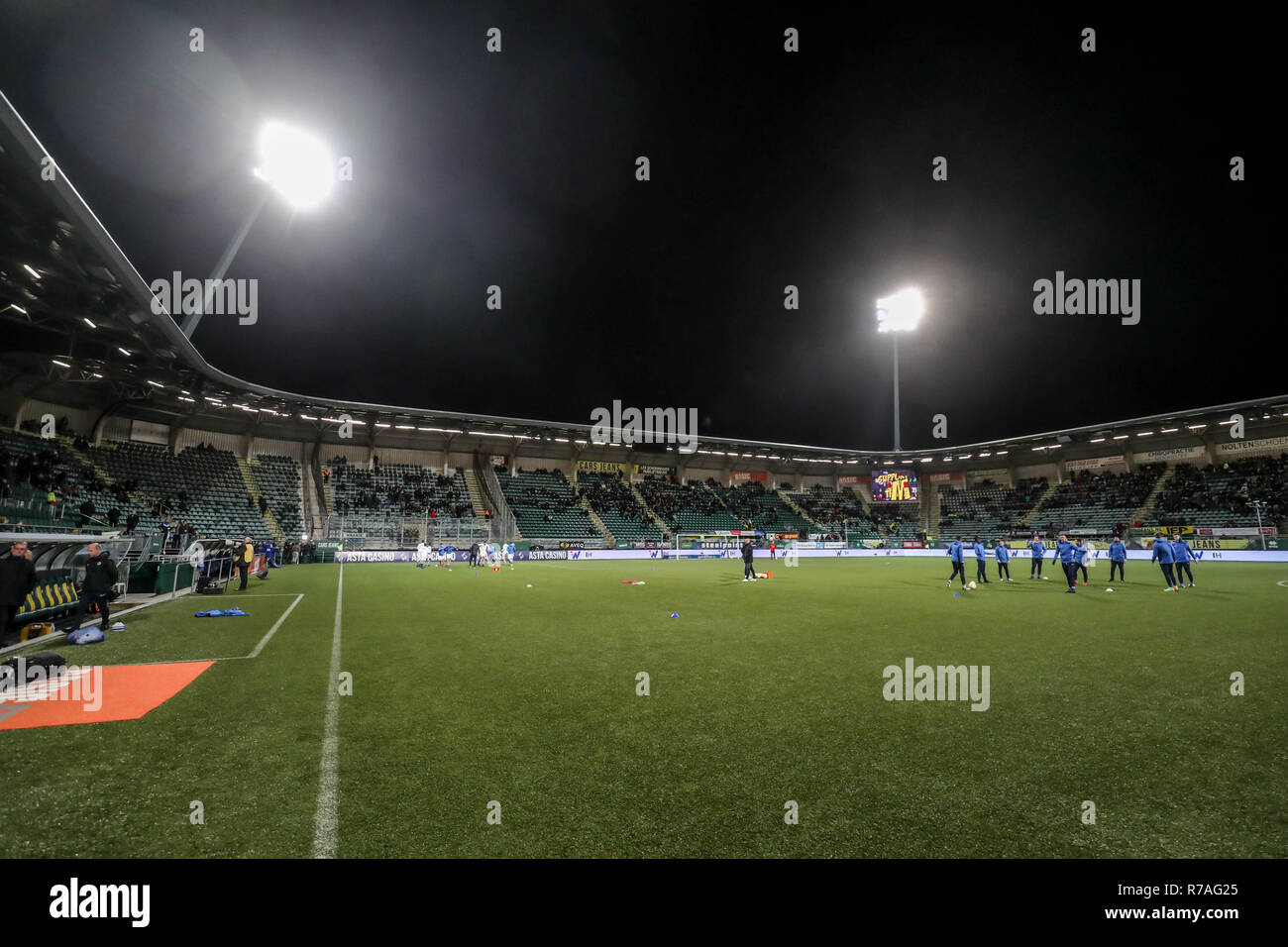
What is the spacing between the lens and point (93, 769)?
12.8 ft

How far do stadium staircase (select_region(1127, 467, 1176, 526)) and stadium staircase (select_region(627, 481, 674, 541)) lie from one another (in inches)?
1438

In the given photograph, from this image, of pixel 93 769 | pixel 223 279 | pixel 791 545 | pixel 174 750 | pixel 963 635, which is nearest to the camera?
pixel 93 769

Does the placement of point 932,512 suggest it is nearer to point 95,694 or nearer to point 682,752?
point 682,752

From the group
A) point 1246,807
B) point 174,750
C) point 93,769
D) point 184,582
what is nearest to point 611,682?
point 174,750

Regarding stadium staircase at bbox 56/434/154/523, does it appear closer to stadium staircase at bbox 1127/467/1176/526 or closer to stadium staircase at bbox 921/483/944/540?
stadium staircase at bbox 921/483/944/540

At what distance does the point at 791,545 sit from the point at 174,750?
45.6 m

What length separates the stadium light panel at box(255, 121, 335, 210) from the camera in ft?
77.4

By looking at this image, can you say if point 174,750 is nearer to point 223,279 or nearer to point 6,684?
point 6,684

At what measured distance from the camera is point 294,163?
23812mm

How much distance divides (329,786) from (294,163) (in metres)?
28.8

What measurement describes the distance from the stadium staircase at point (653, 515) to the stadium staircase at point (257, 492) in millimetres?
29081

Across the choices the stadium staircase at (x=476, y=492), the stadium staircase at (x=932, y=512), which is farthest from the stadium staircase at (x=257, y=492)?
the stadium staircase at (x=932, y=512)

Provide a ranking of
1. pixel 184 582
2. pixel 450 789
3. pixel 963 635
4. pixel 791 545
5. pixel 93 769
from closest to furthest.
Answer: pixel 450 789 < pixel 93 769 < pixel 963 635 < pixel 184 582 < pixel 791 545

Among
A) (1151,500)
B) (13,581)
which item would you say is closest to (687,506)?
(1151,500)
